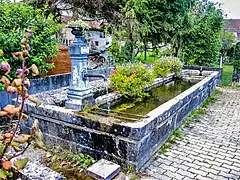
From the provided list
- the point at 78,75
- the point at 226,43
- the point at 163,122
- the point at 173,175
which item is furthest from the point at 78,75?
the point at 226,43

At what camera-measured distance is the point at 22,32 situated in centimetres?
498

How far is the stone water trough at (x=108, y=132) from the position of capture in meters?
2.79

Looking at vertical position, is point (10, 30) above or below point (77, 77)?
above

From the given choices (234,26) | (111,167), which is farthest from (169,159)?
(234,26)

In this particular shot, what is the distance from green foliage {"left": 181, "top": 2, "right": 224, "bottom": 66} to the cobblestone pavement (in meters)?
5.48

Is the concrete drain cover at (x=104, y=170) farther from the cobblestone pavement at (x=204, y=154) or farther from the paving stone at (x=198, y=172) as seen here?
the paving stone at (x=198, y=172)

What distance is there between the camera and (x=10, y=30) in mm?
5094

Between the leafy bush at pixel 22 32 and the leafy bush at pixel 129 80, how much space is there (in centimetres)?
190

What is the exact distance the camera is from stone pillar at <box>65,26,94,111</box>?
3.56 metres

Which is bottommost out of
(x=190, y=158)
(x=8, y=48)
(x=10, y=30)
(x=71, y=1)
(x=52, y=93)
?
(x=190, y=158)

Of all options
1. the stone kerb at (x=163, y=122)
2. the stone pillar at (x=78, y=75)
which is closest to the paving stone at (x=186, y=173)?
the stone kerb at (x=163, y=122)

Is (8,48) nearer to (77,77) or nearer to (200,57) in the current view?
(77,77)

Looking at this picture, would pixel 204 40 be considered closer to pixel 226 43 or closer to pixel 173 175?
pixel 226 43

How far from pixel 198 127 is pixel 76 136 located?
94.7 inches
